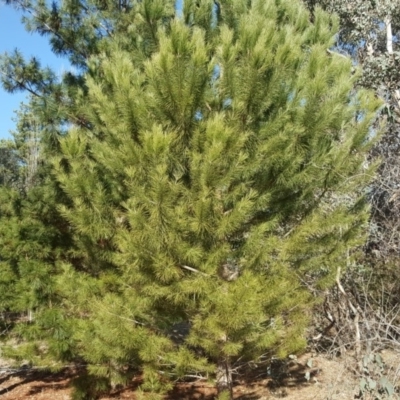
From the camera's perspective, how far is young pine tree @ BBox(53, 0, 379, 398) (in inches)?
150

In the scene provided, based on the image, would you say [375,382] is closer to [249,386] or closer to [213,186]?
[213,186]

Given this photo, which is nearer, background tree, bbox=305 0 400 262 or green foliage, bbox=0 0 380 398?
green foliage, bbox=0 0 380 398

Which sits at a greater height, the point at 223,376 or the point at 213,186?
the point at 213,186

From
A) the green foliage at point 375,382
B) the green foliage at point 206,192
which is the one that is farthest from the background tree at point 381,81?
the green foliage at point 375,382

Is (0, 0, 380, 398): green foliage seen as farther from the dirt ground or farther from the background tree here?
the dirt ground

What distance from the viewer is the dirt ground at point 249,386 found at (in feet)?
21.3

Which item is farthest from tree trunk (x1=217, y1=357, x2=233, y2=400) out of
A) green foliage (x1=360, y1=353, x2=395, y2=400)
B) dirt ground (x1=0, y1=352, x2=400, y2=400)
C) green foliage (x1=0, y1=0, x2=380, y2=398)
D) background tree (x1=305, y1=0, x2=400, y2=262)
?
background tree (x1=305, y1=0, x2=400, y2=262)

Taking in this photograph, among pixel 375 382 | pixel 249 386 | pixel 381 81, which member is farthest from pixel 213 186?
pixel 381 81

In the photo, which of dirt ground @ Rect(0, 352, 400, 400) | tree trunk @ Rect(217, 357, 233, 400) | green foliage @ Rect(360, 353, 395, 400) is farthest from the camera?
dirt ground @ Rect(0, 352, 400, 400)

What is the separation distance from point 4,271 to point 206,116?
3.15 m

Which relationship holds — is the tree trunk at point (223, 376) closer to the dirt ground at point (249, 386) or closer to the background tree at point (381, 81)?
the dirt ground at point (249, 386)

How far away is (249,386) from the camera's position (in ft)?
22.9

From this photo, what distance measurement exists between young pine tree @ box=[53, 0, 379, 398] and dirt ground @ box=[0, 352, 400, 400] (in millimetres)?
2084

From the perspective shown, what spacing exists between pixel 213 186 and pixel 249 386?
14.4 ft
